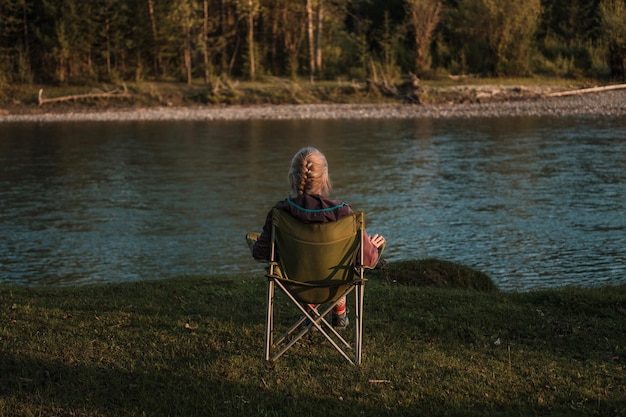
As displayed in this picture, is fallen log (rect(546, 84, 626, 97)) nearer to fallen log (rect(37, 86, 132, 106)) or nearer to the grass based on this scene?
fallen log (rect(37, 86, 132, 106))

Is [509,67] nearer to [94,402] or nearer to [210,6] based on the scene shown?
[210,6]

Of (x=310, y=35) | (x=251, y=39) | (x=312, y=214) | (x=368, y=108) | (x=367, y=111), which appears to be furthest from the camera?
(x=251, y=39)

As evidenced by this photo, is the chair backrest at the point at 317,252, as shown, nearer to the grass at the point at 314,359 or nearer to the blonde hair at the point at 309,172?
the blonde hair at the point at 309,172

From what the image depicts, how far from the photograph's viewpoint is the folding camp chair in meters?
5.18

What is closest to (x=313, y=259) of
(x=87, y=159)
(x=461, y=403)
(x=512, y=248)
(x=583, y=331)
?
(x=461, y=403)

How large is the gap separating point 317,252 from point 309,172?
19.0 inches

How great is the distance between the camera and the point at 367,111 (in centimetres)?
3466

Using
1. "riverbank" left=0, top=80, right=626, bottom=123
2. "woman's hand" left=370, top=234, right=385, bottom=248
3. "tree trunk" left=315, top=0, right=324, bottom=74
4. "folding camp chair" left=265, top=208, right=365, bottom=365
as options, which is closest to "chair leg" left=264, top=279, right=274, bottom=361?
"folding camp chair" left=265, top=208, right=365, bottom=365

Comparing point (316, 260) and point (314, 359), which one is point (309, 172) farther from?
point (314, 359)

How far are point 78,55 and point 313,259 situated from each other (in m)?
→ 36.3

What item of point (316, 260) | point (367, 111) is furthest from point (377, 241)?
point (367, 111)

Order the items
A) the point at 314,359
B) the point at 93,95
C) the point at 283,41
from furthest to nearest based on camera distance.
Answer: the point at 283,41 < the point at 93,95 < the point at 314,359

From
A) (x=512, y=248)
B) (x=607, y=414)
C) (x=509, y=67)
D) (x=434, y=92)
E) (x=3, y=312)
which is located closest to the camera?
(x=607, y=414)

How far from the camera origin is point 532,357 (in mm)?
5660
